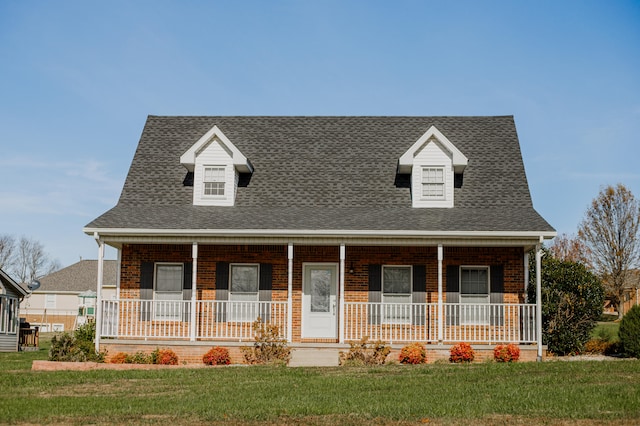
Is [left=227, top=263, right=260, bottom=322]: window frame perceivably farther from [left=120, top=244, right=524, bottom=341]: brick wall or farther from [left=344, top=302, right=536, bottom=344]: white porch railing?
[left=344, top=302, right=536, bottom=344]: white porch railing

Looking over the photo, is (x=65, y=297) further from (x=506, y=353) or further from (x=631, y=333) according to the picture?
(x=631, y=333)

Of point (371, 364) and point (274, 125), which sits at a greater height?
point (274, 125)

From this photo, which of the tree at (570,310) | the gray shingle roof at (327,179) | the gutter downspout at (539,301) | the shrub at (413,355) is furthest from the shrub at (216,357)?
the tree at (570,310)

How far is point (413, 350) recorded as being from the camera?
1897cm

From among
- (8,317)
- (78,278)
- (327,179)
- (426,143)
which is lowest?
(8,317)

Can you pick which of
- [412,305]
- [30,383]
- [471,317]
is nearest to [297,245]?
[412,305]

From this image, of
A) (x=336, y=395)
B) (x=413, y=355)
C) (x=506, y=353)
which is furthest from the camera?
(x=506, y=353)

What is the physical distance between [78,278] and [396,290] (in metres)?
44.1

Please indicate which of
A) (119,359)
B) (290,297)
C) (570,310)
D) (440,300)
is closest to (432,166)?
(440,300)

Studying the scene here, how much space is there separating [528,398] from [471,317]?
28.6 feet

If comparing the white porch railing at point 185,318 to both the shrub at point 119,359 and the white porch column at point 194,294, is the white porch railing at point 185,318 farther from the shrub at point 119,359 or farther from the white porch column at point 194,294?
the shrub at point 119,359

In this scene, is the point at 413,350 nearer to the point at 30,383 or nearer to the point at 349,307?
the point at 349,307

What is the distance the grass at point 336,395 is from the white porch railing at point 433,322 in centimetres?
312

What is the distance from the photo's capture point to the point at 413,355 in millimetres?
18828
